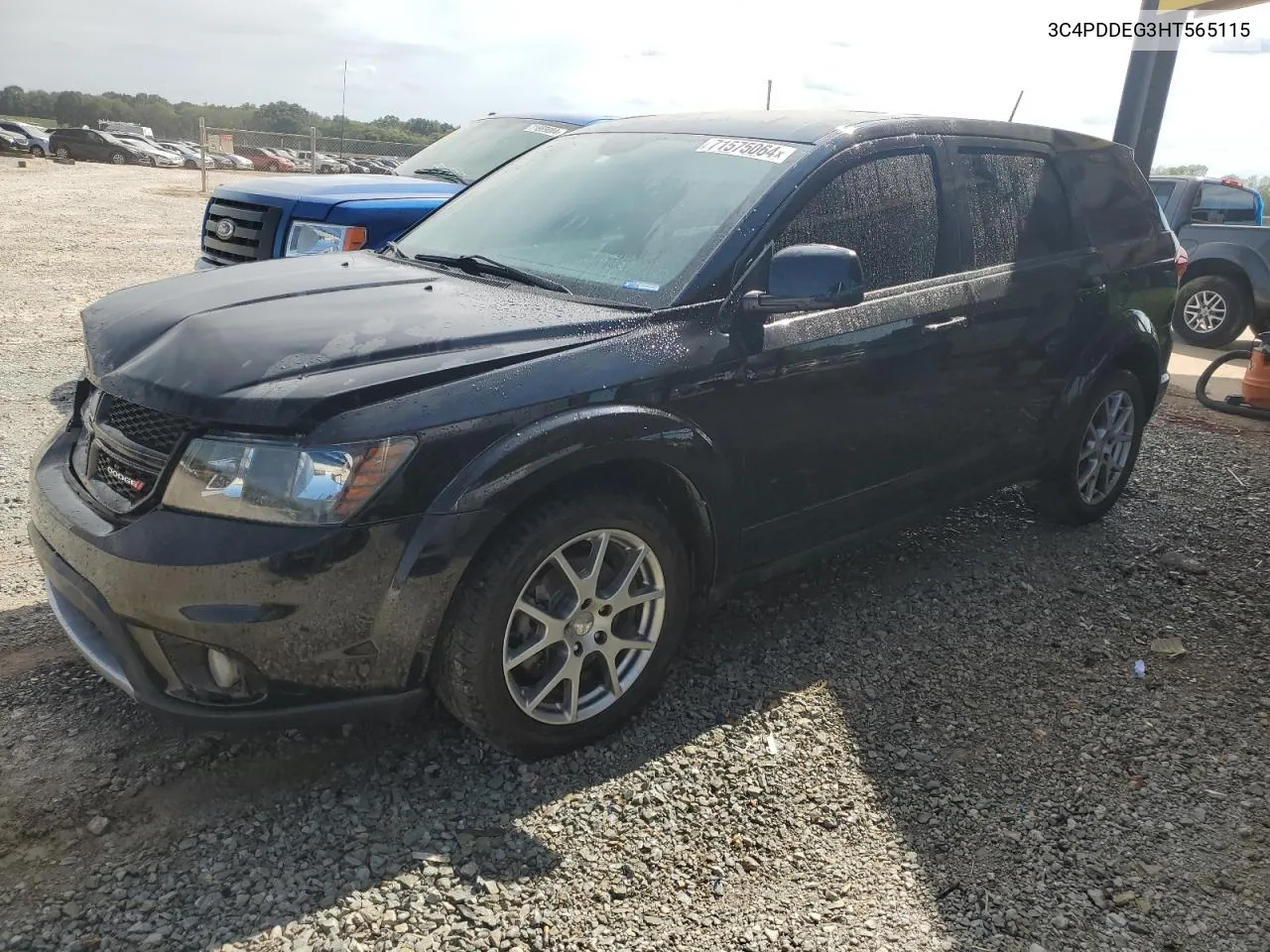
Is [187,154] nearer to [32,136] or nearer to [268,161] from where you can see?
[32,136]

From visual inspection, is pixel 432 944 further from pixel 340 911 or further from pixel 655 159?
pixel 655 159

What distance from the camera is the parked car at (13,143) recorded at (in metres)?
36.3

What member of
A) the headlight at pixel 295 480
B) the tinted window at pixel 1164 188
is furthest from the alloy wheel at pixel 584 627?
the tinted window at pixel 1164 188

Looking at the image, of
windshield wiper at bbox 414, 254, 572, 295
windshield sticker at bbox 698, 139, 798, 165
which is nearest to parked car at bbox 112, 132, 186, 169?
windshield wiper at bbox 414, 254, 572, 295

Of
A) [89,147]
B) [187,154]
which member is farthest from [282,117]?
[89,147]

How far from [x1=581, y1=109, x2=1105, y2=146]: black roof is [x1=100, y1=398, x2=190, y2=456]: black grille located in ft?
7.16

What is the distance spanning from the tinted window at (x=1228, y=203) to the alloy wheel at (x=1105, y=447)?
25.9ft

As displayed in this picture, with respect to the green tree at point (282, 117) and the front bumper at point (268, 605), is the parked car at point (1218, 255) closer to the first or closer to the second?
the front bumper at point (268, 605)

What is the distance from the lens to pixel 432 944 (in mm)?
2297

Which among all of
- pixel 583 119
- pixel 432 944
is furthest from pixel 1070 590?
pixel 583 119

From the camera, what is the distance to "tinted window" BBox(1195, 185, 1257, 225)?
11.4m

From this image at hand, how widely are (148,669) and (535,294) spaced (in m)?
1.54

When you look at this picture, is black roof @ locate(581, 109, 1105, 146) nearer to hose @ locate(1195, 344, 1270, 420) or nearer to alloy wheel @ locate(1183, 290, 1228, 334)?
hose @ locate(1195, 344, 1270, 420)

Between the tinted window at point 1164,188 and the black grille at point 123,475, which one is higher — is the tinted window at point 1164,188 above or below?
above
